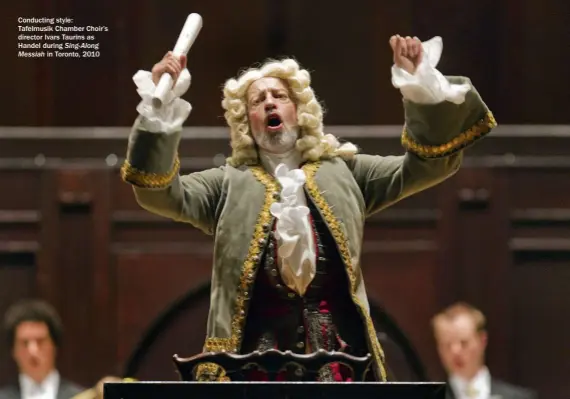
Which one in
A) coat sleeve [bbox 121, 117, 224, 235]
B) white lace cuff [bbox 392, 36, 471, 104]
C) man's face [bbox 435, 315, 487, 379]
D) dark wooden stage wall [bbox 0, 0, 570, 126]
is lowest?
man's face [bbox 435, 315, 487, 379]

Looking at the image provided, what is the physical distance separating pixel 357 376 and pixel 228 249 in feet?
0.67

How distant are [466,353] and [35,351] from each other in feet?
2.45

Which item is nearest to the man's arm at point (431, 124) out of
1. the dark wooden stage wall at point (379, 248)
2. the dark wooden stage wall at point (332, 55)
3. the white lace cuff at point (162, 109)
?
the white lace cuff at point (162, 109)

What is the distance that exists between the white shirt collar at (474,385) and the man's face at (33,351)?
0.69m

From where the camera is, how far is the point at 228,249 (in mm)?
1198

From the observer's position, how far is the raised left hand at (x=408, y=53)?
1.16m

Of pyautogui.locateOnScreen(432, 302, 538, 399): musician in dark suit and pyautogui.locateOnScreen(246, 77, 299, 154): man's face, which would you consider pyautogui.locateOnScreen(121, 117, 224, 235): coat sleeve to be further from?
pyautogui.locateOnScreen(432, 302, 538, 399): musician in dark suit

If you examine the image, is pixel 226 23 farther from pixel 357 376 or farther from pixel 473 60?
pixel 357 376

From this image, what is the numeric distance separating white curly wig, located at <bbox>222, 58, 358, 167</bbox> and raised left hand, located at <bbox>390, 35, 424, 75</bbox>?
0.13m

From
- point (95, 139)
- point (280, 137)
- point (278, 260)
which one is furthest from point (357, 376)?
point (95, 139)

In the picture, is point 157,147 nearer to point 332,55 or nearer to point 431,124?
point 431,124

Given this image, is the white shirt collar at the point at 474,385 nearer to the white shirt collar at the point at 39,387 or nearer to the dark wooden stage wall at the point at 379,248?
the dark wooden stage wall at the point at 379,248

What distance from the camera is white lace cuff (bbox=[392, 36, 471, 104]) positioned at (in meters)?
1.15

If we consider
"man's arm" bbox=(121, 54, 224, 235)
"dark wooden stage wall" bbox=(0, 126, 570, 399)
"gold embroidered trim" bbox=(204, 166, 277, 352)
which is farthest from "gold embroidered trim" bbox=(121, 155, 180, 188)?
"dark wooden stage wall" bbox=(0, 126, 570, 399)
